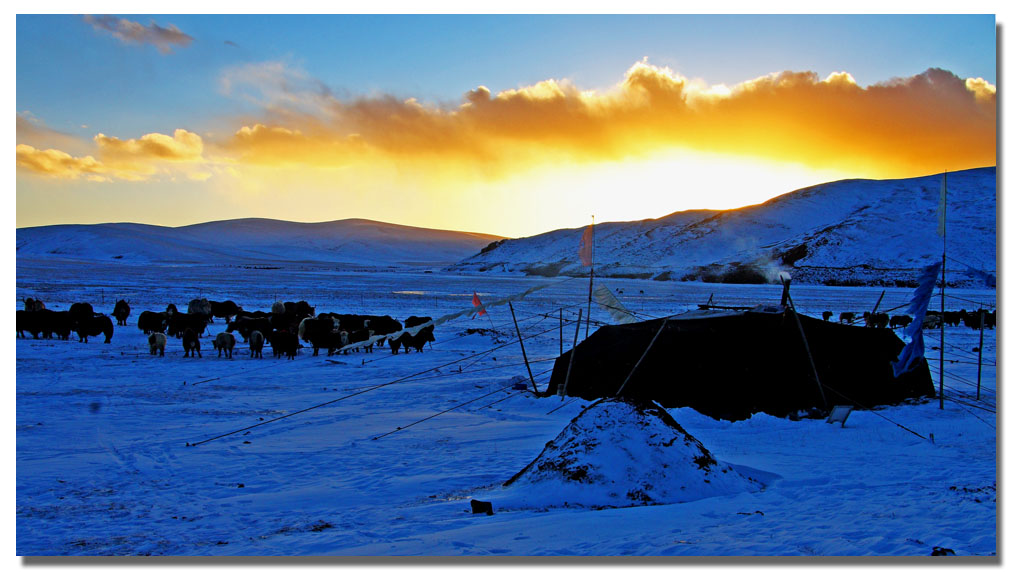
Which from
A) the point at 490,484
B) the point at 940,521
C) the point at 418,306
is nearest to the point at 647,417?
the point at 490,484

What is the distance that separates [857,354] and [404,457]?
28.2 feet

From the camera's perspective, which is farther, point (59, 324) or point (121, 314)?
point (121, 314)

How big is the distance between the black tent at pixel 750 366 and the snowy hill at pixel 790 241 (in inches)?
2290

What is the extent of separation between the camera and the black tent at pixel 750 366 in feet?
37.8

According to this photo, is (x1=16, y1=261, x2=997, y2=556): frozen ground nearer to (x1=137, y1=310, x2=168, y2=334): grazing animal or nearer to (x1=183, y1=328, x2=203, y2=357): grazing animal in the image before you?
(x1=183, y1=328, x2=203, y2=357): grazing animal

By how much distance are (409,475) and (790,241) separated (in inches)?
5045

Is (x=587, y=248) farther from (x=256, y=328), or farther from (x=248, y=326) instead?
(x=248, y=326)

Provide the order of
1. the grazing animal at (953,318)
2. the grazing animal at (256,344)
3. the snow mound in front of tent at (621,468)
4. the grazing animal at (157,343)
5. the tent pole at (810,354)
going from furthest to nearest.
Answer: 1. the grazing animal at (953,318)
2. the grazing animal at (256,344)
3. the grazing animal at (157,343)
4. the tent pole at (810,354)
5. the snow mound in front of tent at (621,468)

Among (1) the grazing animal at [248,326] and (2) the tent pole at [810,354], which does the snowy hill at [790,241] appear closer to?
(2) the tent pole at [810,354]

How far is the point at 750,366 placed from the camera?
11633 mm

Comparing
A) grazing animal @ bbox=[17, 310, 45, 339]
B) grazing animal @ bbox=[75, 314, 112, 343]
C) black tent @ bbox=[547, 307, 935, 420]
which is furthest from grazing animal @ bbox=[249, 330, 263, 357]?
black tent @ bbox=[547, 307, 935, 420]

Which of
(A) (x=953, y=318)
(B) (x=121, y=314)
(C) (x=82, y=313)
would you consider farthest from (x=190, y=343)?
(A) (x=953, y=318)

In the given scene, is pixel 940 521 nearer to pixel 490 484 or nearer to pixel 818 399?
pixel 490 484

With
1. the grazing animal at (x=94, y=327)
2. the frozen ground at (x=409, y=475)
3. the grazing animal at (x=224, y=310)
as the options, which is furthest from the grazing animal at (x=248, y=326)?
the frozen ground at (x=409, y=475)
